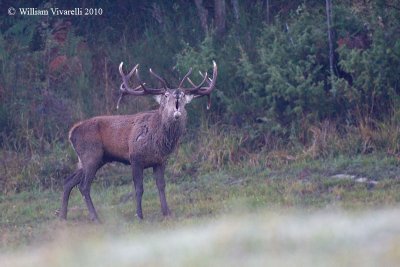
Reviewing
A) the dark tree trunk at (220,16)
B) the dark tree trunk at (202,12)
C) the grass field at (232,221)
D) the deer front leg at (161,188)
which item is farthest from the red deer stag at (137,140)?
the dark tree trunk at (202,12)

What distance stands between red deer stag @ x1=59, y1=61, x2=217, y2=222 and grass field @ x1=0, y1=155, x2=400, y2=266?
1.35ft

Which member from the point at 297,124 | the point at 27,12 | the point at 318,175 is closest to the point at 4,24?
the point at 27,12

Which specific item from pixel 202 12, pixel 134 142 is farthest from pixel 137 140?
pixel 202 12

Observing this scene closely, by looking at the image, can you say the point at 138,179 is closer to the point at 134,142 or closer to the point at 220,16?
the point at 134,142

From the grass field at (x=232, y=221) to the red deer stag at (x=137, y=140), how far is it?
413 millimetres

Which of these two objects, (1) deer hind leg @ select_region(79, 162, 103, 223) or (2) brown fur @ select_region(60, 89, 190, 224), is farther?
(1) deer hind leg @ select_region(79, 162, 103, 223)

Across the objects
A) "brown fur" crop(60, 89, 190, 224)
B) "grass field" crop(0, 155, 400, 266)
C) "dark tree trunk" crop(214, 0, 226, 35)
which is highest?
"dark tree trunk" crop(214, 0, 226, 35)

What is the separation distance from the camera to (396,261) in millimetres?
7730

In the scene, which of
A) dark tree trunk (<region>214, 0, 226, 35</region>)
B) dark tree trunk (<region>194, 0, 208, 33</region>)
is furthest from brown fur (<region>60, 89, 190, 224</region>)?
dark tree trunk (<region>194, 0, 208, 33</region>)

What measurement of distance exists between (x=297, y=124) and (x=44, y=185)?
436 cm

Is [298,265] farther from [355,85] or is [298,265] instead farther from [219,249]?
[355,85]

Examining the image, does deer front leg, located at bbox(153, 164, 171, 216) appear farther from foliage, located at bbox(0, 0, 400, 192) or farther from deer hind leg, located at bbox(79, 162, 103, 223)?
foliage, located at bbox(0, 0, 400, 192)

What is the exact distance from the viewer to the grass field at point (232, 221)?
814 cm

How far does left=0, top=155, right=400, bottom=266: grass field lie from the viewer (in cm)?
814
